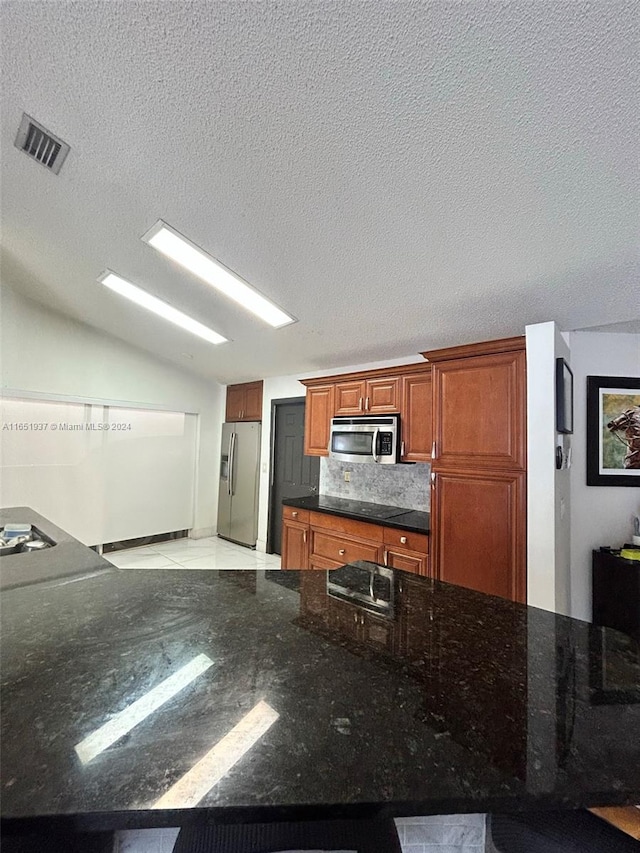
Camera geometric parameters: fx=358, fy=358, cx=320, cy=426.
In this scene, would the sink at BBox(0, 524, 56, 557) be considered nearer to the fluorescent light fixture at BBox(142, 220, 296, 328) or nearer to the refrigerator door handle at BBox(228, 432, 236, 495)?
the fluorescent light fixture at BBox(142, 220, 296, 328)

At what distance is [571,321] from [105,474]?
4.85m

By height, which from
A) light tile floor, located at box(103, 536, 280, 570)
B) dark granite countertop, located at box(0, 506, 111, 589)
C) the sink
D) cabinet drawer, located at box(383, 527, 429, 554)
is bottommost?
light tile floor, located at box(103, 536, 280, 570)

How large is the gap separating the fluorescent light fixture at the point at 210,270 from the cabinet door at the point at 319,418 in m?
0.91

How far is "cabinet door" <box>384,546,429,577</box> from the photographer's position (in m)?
2.55

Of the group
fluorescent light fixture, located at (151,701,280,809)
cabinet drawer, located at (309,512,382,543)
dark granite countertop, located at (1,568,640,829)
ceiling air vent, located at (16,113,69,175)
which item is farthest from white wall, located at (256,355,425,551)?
fluorescent light fixture, located at (151,701,280,809)

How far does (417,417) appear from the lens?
2.88 meters

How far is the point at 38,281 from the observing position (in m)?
3.12

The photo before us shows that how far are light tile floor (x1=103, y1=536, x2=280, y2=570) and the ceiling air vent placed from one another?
Answer: 11.8 feet

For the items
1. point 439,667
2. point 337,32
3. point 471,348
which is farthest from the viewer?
point 471,348

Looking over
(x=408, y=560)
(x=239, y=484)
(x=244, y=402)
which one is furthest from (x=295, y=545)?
(x=244, y=402)

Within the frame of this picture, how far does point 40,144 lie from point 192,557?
404cm

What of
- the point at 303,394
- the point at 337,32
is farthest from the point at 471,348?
the point at 303,394

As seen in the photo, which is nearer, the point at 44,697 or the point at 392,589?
the point at 44,697

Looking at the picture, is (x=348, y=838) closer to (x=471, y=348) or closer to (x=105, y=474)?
(x=471, y=348)
